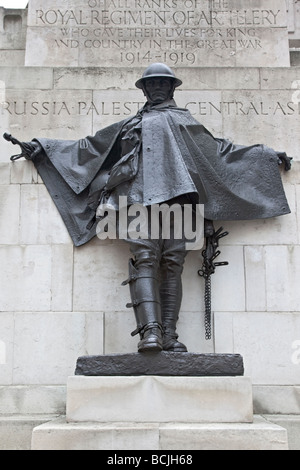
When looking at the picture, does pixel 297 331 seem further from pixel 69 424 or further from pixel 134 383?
pixel 69 424

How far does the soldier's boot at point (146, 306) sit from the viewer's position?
838 cm

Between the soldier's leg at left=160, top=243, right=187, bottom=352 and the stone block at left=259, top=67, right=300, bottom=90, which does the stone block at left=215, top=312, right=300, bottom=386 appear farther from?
the stone block at left=259, top=67, right=300, bottom=90

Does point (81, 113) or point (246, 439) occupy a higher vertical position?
point (81, 113)

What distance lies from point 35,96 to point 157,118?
7.68 feet

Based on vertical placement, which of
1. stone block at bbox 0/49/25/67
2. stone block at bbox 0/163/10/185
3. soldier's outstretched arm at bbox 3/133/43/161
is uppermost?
stone block at bbox 0/49/25/67

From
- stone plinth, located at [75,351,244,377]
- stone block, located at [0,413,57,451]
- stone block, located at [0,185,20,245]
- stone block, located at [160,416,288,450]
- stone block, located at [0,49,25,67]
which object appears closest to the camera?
stone block, located at [160,416,288,450]

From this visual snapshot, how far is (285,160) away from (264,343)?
2.54m

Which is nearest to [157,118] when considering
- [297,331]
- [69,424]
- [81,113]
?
[81,113]

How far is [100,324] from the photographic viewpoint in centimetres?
990

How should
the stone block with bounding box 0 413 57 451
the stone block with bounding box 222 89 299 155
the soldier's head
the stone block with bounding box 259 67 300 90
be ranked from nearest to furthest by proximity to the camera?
the stone block with bounding box 0 413 57 451, the soldier's head, the stone block with bounding box 222 89 299 155, the stone block with bounding box 259 67 300 90

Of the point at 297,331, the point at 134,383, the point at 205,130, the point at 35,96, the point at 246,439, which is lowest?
the point at 246,439

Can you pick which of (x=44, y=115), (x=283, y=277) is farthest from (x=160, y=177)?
(x=44, y=115)

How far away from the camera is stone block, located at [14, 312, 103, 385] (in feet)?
31.8

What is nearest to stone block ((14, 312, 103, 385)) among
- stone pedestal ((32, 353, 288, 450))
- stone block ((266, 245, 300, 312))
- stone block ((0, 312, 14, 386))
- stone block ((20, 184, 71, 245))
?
stone block ((0, 312, 14, 386))
